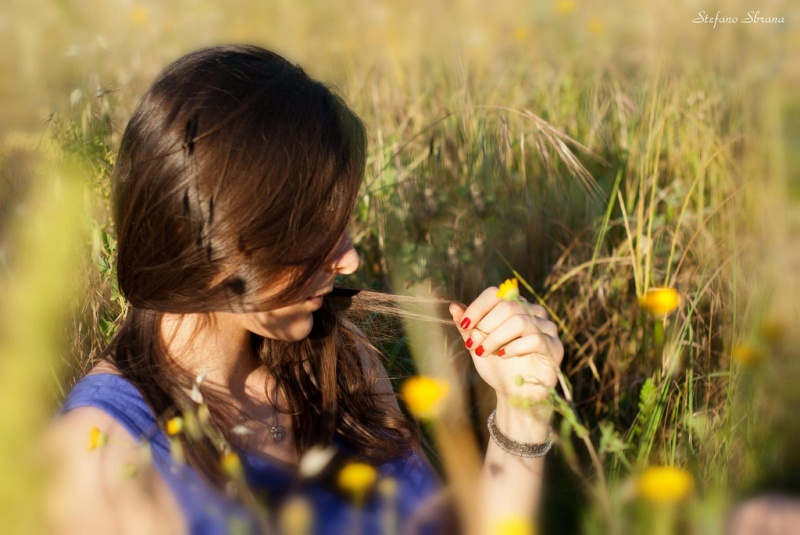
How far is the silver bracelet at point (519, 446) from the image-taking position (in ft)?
4.22

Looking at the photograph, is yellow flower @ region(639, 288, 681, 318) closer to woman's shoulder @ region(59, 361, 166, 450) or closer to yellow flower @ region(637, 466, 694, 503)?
yellow flower @ region(637, 466, 694, 503)

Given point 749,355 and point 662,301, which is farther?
point 662,301

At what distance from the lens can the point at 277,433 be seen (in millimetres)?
1362

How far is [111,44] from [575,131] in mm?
1577

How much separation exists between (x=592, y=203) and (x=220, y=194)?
1.08m

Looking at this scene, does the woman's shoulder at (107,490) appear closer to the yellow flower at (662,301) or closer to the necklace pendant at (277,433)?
the necklace pendant at (277,433)

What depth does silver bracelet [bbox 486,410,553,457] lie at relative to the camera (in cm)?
129

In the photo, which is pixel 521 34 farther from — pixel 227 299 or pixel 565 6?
pixel 227 299

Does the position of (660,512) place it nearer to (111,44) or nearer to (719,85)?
(719,85)

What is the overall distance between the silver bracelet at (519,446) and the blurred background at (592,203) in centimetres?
9

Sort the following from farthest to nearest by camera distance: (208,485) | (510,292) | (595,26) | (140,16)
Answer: (140,16), (595,26), (208,485), (510,292)

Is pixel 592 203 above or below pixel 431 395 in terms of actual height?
below

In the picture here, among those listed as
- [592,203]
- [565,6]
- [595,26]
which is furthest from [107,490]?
[565,6]

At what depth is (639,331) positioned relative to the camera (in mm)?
1795
